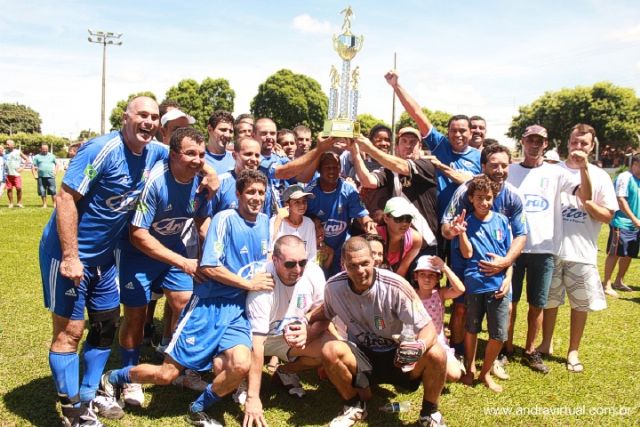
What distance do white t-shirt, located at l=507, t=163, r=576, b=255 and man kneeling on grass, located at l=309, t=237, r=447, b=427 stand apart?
1.96 meters

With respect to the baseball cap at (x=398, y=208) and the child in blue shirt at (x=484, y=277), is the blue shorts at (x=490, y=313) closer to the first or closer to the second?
the child in blue shirt at (x=484, y=277)

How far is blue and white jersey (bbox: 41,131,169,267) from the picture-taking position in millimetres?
3436

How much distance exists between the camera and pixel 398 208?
14.8 feet

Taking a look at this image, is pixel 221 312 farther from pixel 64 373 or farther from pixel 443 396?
pixel 443 396

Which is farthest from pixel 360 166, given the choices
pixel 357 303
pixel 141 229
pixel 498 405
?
pixel 498 405

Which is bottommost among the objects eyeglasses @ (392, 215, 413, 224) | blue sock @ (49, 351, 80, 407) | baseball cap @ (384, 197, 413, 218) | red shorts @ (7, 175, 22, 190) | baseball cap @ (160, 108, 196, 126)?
blue sock @ (49, 351, 80, 407)

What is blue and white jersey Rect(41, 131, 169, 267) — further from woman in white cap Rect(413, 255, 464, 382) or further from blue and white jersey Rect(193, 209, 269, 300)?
woman in white cap Rect(413, 255, 464, 382)

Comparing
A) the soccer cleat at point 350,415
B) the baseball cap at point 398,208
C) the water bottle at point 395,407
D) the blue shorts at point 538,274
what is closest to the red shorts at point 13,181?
the baseball cap at point 398,208

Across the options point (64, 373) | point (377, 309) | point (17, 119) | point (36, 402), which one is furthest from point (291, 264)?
point (17, 119)

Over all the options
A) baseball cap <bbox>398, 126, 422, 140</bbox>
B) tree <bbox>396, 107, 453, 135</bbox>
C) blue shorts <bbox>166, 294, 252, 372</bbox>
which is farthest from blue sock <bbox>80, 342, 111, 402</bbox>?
tree <bbox>396, 107, 453, 135</bbox>

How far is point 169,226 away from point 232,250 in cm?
65

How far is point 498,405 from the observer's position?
4.27m

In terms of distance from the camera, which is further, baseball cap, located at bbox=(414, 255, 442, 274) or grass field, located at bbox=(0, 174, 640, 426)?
baseball cap, located at bbox=(414, 255, 442, 274)

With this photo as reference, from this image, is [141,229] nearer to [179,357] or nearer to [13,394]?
[179,357]
